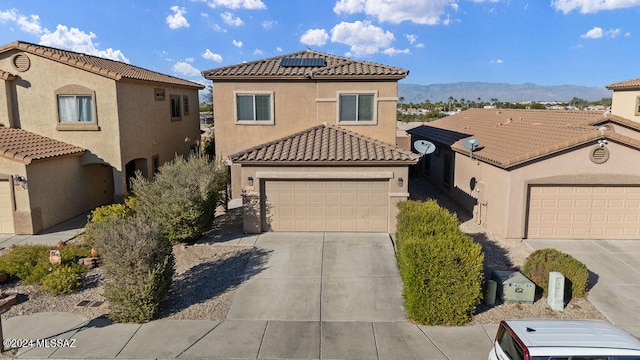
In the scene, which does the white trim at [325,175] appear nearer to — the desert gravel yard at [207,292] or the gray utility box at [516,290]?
the desert gravel yard at [207,292]

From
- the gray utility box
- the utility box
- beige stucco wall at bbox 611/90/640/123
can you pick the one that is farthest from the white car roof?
beige stucco wall at bbox 611/90/640/123

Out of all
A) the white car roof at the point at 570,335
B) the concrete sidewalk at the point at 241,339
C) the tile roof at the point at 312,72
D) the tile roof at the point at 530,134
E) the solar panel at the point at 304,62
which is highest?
the solar panel at the point at 304,62

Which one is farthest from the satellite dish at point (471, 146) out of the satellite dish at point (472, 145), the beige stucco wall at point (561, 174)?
the beige stucco wall at point (561, 174)

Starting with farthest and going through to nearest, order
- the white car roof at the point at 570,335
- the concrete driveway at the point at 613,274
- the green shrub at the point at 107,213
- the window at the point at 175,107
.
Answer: the window at the point at 175,107 → the green shrub at the point at 107,213 → the concrete driveway at the point at 613,274 → the white car roof at the point at 570,335

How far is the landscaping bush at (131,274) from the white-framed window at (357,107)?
11098mm

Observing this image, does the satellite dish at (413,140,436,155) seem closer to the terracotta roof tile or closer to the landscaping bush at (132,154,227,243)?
the terracotta roof tile

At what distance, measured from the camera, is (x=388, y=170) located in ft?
49.9

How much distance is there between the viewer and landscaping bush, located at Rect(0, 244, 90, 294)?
10.9 metres

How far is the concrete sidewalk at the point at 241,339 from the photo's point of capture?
838 cm

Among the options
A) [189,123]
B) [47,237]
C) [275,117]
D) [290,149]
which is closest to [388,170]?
[290,149]

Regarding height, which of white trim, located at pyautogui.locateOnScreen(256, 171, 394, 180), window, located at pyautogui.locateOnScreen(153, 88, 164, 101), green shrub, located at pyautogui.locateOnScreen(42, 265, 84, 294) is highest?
window, located at pyautogui.locateOnScreen(153, 88, 164, 101)

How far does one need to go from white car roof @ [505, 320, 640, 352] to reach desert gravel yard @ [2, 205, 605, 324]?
245 centimetres

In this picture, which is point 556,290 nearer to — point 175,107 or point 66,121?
point 66,121

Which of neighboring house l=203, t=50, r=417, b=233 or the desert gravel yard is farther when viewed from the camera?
neighboring house l=203, t=50, r=417, b=233
